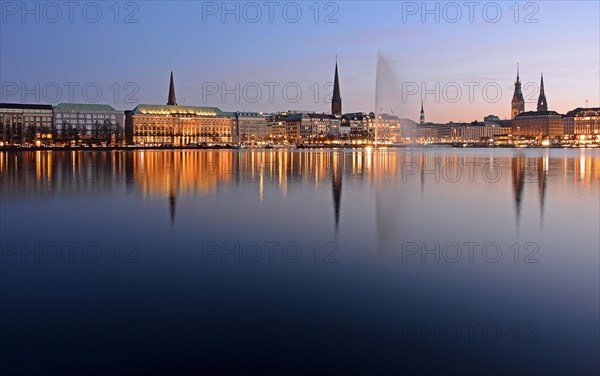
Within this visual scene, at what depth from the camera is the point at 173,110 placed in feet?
430

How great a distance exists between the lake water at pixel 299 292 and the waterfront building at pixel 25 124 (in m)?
94.0

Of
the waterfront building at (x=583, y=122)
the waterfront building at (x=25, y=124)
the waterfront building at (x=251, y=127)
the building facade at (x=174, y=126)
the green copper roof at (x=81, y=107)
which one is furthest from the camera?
the waterfront building at (x=583, y=122)

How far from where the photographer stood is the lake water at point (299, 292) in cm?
475

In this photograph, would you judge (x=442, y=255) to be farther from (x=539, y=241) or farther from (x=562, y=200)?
(x=562, y=200)

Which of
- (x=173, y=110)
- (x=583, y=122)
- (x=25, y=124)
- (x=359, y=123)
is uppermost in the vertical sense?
(x=173, y=110)

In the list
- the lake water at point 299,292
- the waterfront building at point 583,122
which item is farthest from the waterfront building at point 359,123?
the lake water at point 299,292

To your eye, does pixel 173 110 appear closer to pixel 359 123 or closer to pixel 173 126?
pixel 173 126

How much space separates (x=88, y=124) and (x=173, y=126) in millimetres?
18554

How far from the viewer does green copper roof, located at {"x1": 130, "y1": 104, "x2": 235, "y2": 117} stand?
127 m

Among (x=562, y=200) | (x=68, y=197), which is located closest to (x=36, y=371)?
(x=68, y=197)

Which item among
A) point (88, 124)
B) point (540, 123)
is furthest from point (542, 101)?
point (88, 124)

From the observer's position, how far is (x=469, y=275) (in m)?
7.35

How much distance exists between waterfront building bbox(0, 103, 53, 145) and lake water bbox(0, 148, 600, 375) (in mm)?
93978

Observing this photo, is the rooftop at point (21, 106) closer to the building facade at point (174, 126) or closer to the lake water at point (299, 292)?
the building facade at point (174, 126)
